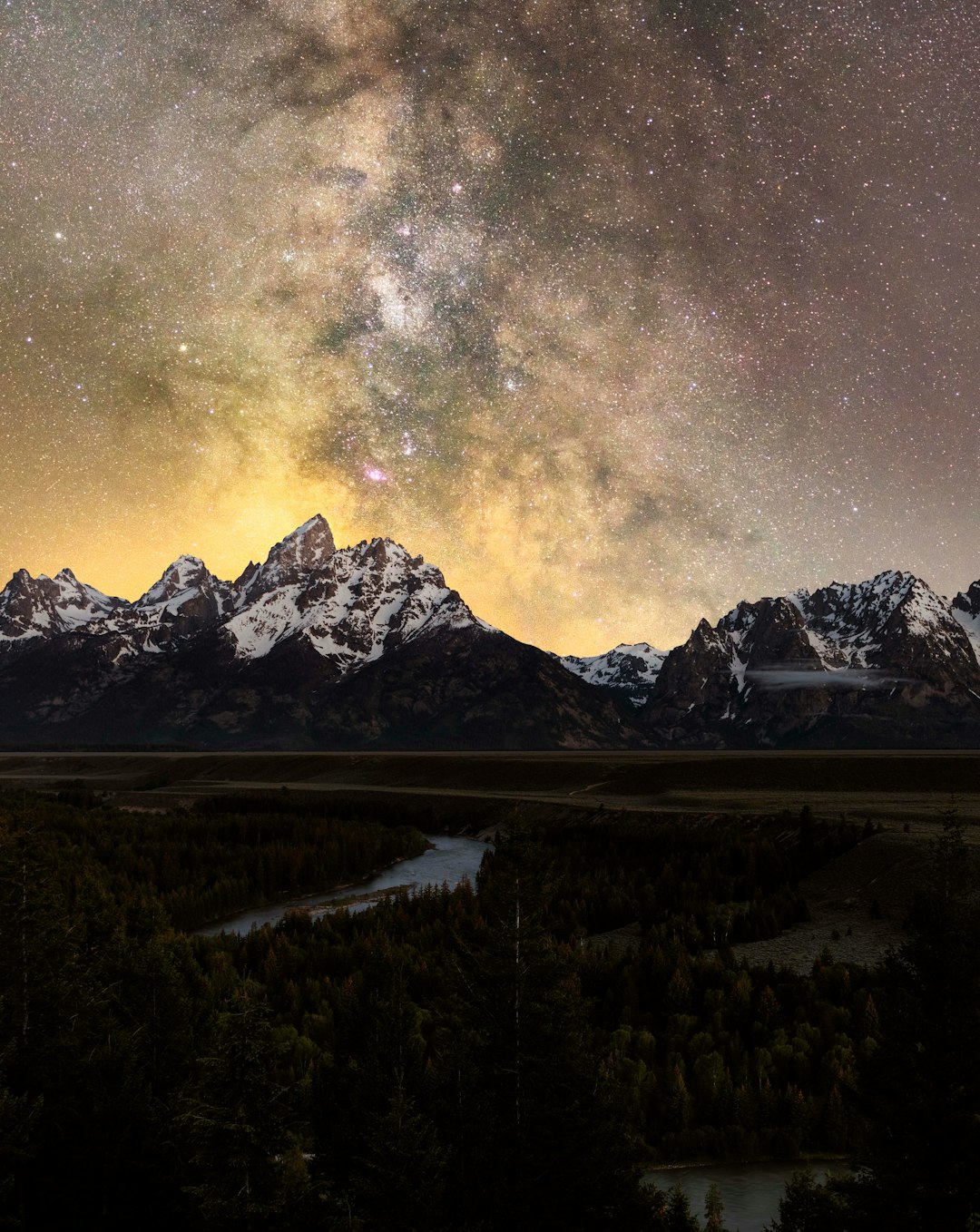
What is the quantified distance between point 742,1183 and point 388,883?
69517 millimetres

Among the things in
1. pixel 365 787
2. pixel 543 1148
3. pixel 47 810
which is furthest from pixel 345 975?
pixel 365 787

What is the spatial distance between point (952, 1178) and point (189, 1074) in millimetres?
23029

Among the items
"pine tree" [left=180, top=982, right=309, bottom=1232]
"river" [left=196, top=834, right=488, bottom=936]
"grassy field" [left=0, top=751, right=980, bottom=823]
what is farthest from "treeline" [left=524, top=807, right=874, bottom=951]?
"pine tree" [left=180, top=982, right=309, bottom=1232]

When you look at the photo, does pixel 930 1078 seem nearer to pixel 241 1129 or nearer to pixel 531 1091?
pixel 531 1091

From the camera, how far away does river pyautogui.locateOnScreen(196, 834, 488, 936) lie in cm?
7821

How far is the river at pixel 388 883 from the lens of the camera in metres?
78.2

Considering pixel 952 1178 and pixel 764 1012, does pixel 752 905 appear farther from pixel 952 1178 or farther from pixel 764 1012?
pixel 952 1178

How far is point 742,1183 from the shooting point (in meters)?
27.8

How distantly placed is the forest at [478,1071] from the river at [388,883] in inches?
874

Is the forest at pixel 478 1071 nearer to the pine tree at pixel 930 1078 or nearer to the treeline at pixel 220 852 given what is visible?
the pine tree at pixel 930 1078

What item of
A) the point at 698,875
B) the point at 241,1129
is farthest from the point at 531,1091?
the point at 698,875

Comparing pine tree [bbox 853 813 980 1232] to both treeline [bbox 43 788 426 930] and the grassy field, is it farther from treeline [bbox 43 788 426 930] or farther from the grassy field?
the grassy field

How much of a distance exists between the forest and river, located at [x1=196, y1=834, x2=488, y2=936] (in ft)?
72.8

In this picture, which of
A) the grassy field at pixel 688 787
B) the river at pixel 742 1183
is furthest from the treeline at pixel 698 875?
the river at pixel 742 1183
